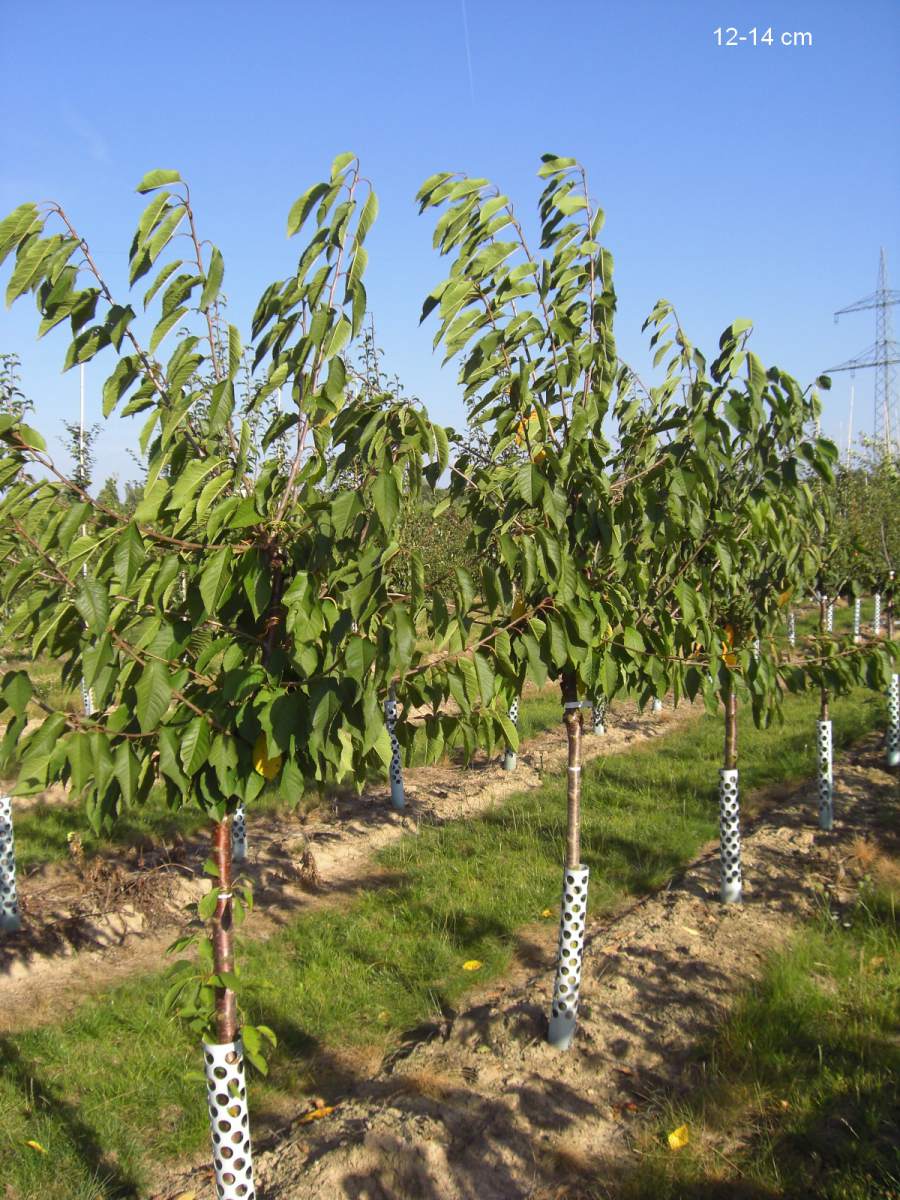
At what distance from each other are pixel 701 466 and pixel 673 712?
1148 centimetres

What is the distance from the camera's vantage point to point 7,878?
6.90 metres

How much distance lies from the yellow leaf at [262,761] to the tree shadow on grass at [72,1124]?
2.73 meters

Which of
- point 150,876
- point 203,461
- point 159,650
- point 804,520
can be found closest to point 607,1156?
point 159,650

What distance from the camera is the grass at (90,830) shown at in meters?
8.60

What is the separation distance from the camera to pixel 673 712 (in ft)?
47.9

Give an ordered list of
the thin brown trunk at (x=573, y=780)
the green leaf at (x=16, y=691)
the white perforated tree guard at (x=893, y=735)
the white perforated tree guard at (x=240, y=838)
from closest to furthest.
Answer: the green leaf at (x=16, y=691) → the thin brown trunk at (x=573, y=780) → the white perforated tree guard at (x=240, y=838) → the white perforated tree guard at (x=893, y=735)

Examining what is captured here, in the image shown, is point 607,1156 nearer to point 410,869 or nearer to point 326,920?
point 326,920

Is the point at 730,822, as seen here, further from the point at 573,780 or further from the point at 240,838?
the point at 240,838

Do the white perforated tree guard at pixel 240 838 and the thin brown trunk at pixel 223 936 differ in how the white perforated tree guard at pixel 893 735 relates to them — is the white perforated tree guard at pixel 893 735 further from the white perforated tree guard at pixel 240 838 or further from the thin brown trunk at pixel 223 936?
the thin brown trunk at pixel 223 936

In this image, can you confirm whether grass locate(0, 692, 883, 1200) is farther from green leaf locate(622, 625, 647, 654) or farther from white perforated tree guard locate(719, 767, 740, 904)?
green leaf locate(622, 625, 647, 654)

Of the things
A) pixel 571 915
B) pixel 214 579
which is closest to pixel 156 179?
pixel 214 579

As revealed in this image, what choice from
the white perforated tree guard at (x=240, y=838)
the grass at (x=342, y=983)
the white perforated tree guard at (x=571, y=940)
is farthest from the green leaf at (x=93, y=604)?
the white perforated tree guard at (x=240, y=838)

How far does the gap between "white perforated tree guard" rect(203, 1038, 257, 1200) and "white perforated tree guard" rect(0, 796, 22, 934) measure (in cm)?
441

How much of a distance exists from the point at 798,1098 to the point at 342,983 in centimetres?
299
